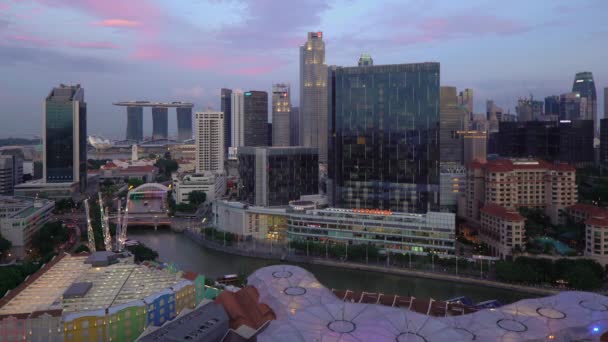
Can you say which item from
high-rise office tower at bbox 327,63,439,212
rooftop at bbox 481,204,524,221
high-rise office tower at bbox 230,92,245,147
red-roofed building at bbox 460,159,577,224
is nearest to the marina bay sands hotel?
high-rise office tower at bbox 230,92,245,147

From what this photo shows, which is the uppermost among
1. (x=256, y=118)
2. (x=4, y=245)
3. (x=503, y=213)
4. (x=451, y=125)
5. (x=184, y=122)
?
(x=184, y=122)

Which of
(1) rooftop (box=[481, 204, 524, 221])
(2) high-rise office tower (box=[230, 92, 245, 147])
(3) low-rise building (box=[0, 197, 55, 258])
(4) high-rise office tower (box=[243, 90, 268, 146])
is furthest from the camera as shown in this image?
(2) high-rise office tower (box=[230, 92, 245, 147])

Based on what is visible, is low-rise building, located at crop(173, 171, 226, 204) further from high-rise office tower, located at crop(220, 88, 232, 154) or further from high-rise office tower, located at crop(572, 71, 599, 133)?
high-rise office tower, located at crop(572, 71, 599, 133)

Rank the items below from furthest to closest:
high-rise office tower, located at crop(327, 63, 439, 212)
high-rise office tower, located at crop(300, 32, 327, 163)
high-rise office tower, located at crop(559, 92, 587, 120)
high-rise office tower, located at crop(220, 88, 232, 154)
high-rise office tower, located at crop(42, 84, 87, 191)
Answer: high-rise office tower, located at crop(220, 88, 232, 154), high-rise office tower, located at crop(300, 32, 327, 163), high-rise office tower, located at crop(559, 92, 587, 120), high-rise office tower, located at crop(42, 84, 87, 191), high-rise office tower, located at crop(327, 63, 439, 212)

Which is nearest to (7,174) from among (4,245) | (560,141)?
(4,245)

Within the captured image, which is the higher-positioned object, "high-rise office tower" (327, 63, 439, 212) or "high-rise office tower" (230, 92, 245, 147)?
"high-rise office tower" (230, 92, 245, 147)

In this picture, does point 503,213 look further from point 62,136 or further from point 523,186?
point 62,136
